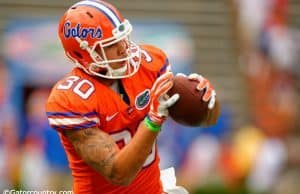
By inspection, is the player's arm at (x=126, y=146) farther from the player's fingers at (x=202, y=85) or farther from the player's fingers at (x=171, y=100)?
the player's fingers at (x=202, y=85)

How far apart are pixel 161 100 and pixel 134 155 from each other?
0.79 ft

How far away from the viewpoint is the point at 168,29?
431 inches

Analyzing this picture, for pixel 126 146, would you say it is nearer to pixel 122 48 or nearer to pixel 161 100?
pixel 161 100

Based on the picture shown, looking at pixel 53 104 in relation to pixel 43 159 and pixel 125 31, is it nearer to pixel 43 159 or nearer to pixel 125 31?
pixel 125 31

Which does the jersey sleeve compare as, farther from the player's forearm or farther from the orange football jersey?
the player's forearm

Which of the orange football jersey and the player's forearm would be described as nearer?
the player's forearm

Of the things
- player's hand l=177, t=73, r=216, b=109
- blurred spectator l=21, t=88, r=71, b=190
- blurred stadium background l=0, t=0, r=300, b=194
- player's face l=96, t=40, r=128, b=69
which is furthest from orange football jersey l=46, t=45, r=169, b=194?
blurred spectator l=21, t=88, r=71, b=190

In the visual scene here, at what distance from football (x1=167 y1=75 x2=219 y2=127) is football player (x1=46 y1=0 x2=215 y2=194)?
0.16 feet

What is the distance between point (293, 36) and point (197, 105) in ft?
25.1

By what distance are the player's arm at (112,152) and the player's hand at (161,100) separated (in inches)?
2.4

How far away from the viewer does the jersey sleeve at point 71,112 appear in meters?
4.03

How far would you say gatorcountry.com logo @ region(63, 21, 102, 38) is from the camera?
4121 millimetres

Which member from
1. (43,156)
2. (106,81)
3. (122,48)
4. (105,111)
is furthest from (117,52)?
(43,156)

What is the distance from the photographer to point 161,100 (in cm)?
397
